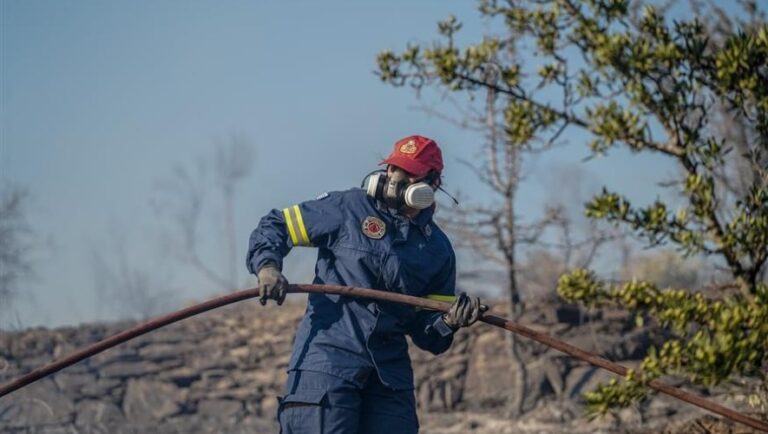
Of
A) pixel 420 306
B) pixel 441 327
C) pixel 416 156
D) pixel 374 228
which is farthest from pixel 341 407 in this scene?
pixel 416 156

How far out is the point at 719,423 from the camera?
766 cm

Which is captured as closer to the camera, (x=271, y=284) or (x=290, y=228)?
(x=271, y=284)

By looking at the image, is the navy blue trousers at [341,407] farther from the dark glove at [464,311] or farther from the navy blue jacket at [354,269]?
the dark glove at [464,311]

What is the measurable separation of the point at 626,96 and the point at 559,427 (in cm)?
512

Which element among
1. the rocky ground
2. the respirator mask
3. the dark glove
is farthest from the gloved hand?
the rocky ground

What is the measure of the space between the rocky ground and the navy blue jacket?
Result: 614 cm

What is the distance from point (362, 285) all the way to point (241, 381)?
27.4ft

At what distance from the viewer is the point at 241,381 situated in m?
13.9

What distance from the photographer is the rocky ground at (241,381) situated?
1247cm

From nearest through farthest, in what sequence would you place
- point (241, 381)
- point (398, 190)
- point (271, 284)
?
point (271, 284)
point (398, 190)
point (241, 381)

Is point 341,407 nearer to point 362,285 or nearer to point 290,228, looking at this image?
point 362,285

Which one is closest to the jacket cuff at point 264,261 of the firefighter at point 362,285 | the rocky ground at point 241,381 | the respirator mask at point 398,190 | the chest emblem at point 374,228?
the firefighter at point 362,285

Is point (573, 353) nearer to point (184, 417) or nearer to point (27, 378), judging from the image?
point (27, 378)

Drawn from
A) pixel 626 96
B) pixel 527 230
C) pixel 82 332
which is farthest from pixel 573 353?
pixel 82 332
